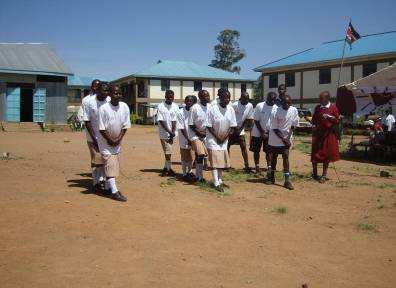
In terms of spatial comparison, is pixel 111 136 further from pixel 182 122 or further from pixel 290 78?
pixel 290 78

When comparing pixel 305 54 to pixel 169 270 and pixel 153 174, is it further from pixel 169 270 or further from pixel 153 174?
pixel 169 270

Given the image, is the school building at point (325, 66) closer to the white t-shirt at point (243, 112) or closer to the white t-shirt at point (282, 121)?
the white t-shirt at point (243, 112)

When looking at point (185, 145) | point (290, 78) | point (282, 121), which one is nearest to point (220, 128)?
point (185, 145)

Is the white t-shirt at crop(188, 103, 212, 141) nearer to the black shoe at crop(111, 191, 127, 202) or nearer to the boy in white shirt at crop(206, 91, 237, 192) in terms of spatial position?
the boy in white shirt at crop(206, 91, 237, 192)

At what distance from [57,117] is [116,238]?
76.0ft

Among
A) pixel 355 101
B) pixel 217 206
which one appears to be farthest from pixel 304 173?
pixel 355 101

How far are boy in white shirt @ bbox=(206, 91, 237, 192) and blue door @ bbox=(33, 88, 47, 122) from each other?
66.9 ft

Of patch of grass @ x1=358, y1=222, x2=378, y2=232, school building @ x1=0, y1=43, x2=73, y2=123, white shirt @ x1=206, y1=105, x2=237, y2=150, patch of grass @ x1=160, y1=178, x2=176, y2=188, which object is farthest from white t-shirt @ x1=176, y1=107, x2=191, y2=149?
school building @ x1=0, y1=43, x2=73, y2=123

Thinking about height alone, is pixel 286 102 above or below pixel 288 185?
above

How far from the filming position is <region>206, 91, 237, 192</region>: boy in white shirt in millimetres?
7797

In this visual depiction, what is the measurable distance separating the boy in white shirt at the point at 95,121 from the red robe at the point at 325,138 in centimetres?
440

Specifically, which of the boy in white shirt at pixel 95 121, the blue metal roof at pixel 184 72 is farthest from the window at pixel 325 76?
the boy in white shirt at pixel 95 121

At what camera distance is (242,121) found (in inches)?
394

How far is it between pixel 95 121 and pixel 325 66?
28886mm
